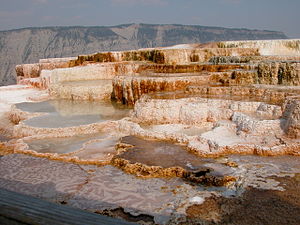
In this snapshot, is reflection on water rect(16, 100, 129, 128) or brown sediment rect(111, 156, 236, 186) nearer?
brown sediment rect(111, 156, 236, 186)

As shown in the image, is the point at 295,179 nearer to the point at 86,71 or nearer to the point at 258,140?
the point at 258,140

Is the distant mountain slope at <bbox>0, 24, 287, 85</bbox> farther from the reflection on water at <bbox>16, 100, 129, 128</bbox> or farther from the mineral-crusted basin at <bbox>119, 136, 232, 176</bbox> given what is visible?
the mineral-crusted basin at <bbox>119, 136, 232, 176</bbox>

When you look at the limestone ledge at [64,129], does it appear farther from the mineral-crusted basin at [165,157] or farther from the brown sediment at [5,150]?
the mineral-crusted basin at [165,157]

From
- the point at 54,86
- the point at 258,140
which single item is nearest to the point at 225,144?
the point at 258,140

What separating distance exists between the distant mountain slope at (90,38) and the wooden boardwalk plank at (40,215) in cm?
5740

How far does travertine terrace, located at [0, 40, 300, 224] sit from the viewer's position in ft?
15.0

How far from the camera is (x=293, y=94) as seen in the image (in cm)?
712

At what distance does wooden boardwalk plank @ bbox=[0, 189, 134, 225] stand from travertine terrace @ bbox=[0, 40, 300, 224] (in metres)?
2.92

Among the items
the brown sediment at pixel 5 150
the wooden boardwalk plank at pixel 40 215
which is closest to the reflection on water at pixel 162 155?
the brown sediment at pixel 5 150

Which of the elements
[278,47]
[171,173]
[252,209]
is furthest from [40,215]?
[278,47]

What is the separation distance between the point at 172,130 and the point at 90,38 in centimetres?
7570

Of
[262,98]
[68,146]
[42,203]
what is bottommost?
[68,146]

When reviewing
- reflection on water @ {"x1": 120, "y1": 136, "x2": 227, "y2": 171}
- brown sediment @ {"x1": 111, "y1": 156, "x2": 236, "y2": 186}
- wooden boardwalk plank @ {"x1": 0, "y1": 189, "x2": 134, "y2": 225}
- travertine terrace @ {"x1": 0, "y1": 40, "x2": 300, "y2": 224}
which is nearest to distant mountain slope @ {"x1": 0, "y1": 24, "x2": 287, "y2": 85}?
travertine terrace @ {"x1": 0, "y1": 40, "x2": 300, "y2": 224}

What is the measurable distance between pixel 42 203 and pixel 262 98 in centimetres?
734
